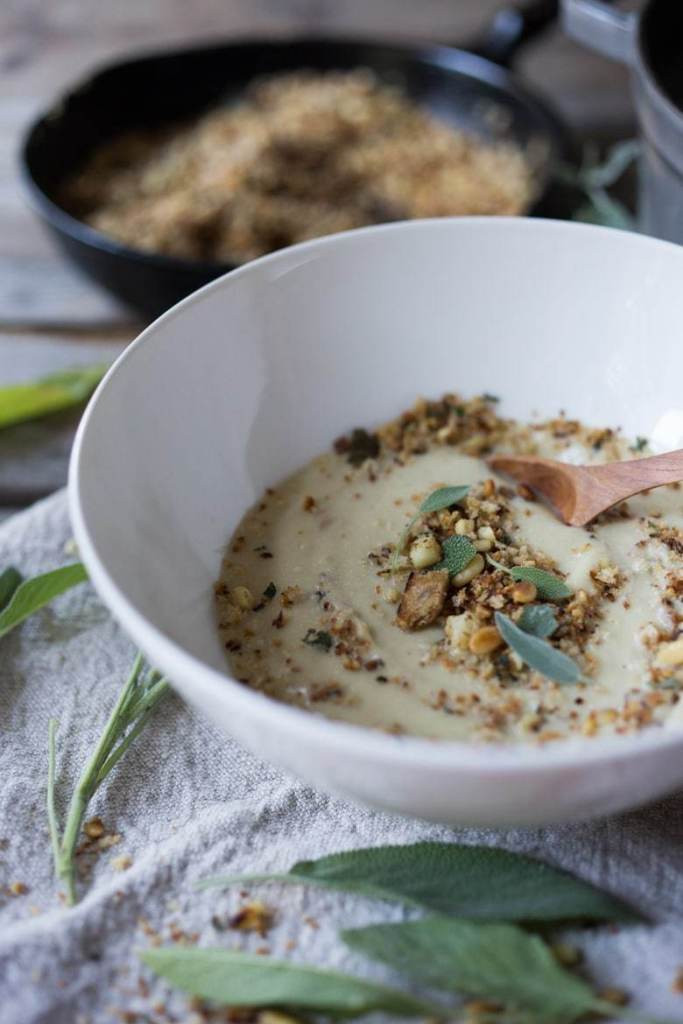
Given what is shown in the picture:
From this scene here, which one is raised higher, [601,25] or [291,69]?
[601,25]

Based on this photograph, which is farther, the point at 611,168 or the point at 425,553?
the point at 611,168

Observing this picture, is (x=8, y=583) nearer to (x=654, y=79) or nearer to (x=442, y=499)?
(x=442, y=499)

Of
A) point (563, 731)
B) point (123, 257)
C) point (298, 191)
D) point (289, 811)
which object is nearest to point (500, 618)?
point (563, 731)

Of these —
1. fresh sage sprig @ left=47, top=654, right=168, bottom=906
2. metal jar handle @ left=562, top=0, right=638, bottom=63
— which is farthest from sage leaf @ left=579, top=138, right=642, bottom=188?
fresh sage sprig @ left=47, top=654, right=168, bottom=906

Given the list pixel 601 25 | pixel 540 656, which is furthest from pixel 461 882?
pixel 601 25

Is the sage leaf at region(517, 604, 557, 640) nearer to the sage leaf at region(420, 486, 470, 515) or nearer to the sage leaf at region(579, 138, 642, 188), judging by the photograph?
the sage leaf at region(420, 486, 470, 515)

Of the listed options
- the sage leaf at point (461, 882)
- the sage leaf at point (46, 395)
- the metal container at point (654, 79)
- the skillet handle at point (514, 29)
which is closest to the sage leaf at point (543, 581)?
the sage leaf at point (461, 882)

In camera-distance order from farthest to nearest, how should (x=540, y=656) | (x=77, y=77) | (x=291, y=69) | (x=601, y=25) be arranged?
(x=77, y=77) → (x=291, y=69) → (x=601, y=25) → (x=540, y=656)
